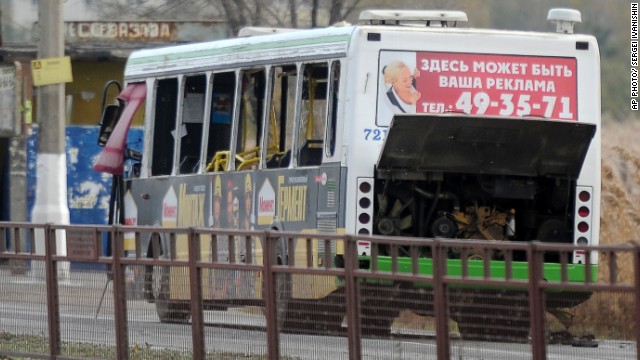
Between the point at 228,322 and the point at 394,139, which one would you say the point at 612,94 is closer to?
the point at 394,139

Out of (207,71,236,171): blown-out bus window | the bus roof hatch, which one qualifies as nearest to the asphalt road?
the bus roof hatch

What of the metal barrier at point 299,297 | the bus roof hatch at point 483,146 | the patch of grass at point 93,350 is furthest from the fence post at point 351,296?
the bus roof hatch at point 483,146

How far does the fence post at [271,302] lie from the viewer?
9.89 metres

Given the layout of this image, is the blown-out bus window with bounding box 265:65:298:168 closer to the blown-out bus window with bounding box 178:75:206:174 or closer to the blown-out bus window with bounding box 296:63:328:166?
the blown-out bus window with bounding box 296:63:328:166

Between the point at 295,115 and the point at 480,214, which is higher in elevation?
the point at 295,115

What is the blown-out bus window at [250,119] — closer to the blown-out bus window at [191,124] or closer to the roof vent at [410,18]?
the blown-out bus window at [191,124]

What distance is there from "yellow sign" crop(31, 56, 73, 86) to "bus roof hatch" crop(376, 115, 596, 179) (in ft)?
27.8

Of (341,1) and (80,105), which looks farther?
(80,105)

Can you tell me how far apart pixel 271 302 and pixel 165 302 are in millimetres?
1170

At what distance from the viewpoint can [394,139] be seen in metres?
12.8

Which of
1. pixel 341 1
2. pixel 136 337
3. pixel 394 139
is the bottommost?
pixel 136 337

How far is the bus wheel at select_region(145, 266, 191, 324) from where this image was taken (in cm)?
1053

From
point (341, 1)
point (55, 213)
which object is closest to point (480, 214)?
point (55, 213)

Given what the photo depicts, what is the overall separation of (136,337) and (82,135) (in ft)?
54.7
